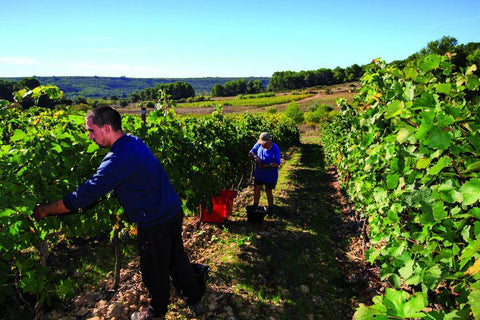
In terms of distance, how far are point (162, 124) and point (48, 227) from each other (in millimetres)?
2282

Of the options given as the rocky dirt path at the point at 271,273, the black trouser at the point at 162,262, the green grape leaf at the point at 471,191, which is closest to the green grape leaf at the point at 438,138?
the green grape leaf at the point at 471,191

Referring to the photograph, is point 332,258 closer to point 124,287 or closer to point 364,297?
point 364,297

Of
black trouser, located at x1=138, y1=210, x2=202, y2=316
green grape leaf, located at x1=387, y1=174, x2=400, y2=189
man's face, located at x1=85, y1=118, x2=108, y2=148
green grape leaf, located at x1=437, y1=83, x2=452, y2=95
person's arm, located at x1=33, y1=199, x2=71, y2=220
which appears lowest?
black trouser, located at x1=138, y1=210, x2=202, y2=316

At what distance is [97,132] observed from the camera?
2627mm

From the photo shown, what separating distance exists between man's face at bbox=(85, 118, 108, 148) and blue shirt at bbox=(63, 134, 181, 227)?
0.14 meters

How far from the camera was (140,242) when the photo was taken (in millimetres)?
2871

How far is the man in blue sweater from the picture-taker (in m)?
2.45

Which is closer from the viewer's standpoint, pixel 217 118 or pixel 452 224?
pixel 452 224

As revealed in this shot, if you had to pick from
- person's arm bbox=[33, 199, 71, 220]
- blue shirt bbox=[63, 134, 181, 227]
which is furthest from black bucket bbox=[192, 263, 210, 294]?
person's arm bbox=[33, 199, 71, 220]

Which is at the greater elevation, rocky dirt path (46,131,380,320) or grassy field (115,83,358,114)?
grassy field (115,83,358,114)

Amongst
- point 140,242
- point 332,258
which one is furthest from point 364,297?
point 140,242

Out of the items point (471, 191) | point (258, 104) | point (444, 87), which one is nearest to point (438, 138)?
point (471, 191)

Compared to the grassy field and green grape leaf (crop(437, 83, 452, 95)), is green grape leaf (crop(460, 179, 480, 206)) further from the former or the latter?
the grassy field

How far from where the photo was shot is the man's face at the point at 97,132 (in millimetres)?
2598
